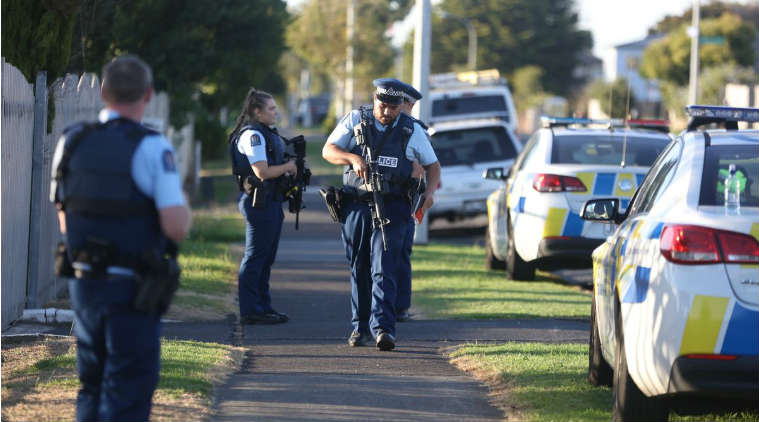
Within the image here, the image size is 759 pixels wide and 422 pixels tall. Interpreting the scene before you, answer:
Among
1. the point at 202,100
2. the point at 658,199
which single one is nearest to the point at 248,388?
the point at 658,199

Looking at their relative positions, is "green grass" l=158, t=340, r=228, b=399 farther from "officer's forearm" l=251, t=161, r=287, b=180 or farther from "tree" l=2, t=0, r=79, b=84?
"tree" l=2, t=0, r=79, b=84

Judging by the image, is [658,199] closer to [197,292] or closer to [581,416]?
[581,416]

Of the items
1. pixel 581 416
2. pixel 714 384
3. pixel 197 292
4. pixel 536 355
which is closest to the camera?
pixel 714 384

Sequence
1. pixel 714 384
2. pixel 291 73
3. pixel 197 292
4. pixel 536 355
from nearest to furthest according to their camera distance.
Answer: pixel 714 384 < pixel 536 355 < pixel 197 292 < pixel 291 73

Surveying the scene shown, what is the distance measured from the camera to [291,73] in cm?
7612

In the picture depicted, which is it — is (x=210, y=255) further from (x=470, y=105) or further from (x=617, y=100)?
(x=617, y=100)

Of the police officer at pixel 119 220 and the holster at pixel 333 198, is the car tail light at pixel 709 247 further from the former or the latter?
the holster at pixel 333 198

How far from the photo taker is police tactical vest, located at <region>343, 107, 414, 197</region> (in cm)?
812

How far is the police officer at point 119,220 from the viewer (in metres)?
4.57

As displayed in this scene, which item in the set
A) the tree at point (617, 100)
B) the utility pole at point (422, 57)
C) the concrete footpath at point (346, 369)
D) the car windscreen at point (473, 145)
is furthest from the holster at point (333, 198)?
the car windscreen at point (473, 145)

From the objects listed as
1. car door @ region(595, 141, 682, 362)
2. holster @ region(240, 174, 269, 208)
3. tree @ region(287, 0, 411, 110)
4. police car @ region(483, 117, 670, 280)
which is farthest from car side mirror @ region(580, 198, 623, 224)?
tree @ region(287, 0, 411, 110)

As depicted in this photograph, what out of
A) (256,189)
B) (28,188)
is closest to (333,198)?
(256,189)

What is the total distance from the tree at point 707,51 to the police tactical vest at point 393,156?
52.8m

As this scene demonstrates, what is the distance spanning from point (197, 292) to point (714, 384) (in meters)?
6.63
